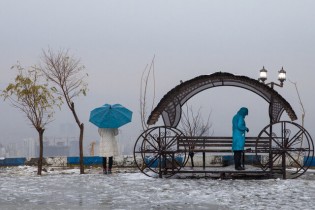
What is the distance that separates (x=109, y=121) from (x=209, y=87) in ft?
9.54

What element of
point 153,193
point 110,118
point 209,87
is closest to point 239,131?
point 209,87

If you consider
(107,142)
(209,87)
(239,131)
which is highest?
(209,87)

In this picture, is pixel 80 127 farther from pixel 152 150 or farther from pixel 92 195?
pixel 92 195

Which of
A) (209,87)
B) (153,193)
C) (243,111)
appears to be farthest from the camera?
(209,87)

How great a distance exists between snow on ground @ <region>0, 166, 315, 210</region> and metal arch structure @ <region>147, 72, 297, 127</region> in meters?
1.92

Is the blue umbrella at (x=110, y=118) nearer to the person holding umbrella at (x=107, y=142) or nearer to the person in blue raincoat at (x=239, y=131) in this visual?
the person holding umbrella at (x=107, y=142)

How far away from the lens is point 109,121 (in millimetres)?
13625

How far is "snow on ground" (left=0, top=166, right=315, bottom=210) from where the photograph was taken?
8438 mm

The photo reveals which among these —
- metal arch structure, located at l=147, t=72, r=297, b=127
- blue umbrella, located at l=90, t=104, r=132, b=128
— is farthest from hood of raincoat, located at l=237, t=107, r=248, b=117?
blue umbrella, located at l=90, t=104, r=132, b=128

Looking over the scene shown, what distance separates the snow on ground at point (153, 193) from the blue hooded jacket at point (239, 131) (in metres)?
0.99

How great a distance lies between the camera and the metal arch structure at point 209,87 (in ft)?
41.7

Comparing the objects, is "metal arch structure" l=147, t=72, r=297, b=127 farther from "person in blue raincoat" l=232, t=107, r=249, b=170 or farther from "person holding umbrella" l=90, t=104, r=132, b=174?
"person holding umbrella" l=90, t=104, r=132, b=174

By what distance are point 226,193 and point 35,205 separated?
12.2 feet

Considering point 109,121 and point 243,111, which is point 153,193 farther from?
point 109,121
